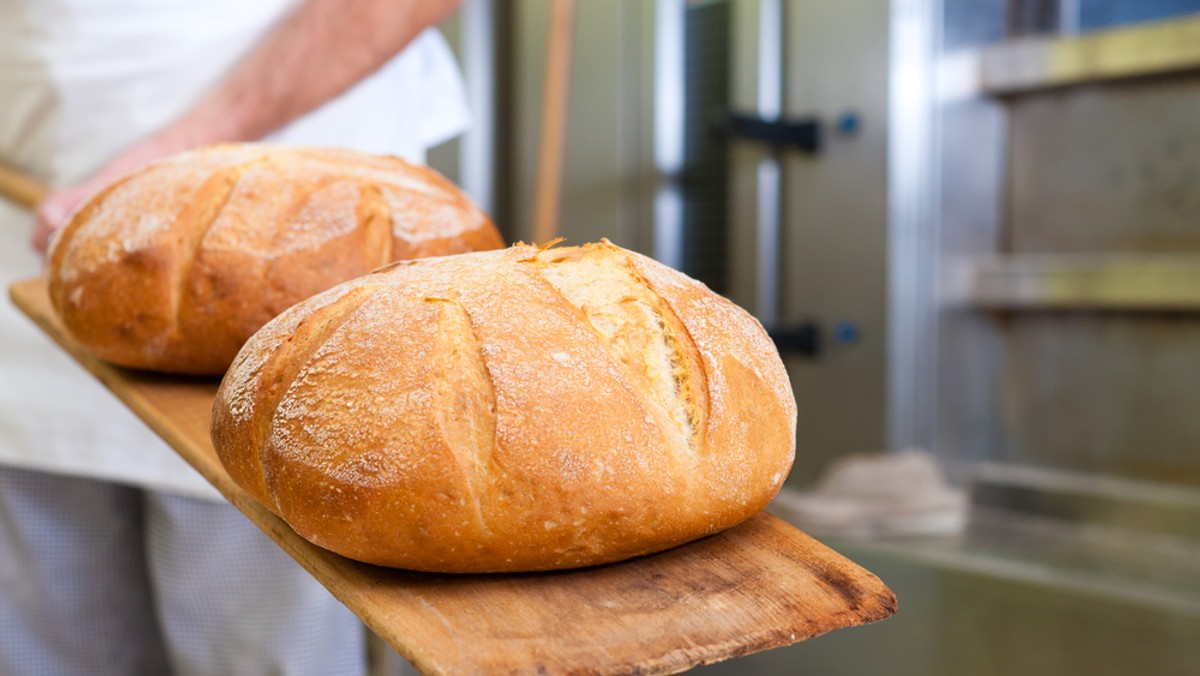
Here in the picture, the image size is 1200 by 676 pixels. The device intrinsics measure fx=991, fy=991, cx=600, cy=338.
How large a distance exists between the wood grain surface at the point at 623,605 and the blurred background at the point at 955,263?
126cm

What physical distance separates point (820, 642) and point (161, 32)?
4.71 ft

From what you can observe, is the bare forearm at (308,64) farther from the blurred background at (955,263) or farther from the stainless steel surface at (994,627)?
the stainless steel surface at (994,627)

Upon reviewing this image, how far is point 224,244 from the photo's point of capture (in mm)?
810

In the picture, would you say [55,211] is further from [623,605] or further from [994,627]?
[994,627]

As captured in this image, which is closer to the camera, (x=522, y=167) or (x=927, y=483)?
(x=927, y=483)

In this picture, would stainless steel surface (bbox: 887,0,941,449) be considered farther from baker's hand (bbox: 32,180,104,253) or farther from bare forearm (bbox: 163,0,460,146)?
baker's hand (bbox: 32,180,104,253)

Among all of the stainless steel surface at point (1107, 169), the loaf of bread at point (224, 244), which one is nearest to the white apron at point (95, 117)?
the loaf of bread at point (224, 244)

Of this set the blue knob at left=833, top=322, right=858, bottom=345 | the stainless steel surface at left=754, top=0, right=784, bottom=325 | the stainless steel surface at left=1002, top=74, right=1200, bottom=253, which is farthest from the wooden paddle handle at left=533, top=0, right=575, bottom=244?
the stainless steel surface at left=1002, top=74, right=1200, bottom=253

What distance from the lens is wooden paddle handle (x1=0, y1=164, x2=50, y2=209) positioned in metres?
1.30

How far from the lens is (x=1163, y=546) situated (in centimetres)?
185

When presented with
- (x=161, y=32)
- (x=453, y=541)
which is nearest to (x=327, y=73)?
(x=161, y=32)

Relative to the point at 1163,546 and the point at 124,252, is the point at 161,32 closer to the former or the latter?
the point at 124,252

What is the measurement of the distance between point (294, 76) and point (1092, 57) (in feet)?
4.90

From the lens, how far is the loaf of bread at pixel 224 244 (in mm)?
807
